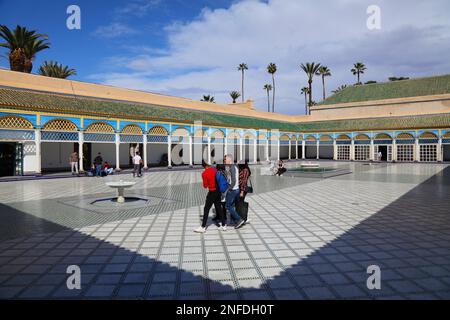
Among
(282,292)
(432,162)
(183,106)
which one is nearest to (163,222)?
(282,292)

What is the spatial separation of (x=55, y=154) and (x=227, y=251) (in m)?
21.6

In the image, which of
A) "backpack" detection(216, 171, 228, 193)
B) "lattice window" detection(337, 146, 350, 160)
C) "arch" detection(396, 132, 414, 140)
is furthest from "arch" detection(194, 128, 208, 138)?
"arch" detection(396, 132, 414, 140)

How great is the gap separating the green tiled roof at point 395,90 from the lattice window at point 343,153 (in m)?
9.70

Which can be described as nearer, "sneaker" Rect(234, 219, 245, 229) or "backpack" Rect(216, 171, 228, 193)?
"backpack" Rect(216, 171, 228, 193)

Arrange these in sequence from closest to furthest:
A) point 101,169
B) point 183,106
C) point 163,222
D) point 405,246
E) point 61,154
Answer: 1. point 405,246
2. point 163,222
3. point 101,169
4. point 61,154
5. point 183,106

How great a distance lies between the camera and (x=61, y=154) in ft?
77.1

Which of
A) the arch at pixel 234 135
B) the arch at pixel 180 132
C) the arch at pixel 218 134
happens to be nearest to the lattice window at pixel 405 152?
the arch at pixel 234 135

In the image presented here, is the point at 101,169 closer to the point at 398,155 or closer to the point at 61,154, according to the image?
the point at 61,154

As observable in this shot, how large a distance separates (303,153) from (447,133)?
52.4ft

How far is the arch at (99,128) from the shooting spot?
2052cm

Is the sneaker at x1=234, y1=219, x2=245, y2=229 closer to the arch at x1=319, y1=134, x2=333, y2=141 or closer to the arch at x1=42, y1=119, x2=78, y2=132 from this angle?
the arch at x1=42, y1=119, x2=78, y2=132

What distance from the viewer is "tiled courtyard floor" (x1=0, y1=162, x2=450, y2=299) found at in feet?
13.5

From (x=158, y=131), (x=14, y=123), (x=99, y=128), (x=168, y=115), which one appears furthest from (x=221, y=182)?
(x=168, y=115)

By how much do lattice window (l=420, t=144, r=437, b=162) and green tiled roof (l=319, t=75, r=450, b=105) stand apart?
9.42 metres
